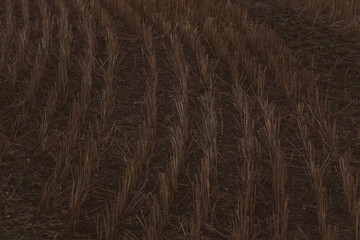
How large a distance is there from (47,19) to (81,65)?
33.2 inches

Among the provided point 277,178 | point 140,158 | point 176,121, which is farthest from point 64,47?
point 277,178

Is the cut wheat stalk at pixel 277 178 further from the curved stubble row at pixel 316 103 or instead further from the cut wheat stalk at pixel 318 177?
the curved stubble row at pixel 316 103

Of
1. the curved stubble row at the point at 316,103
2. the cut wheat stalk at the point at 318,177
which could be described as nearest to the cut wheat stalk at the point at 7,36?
the curved stubble row at the point at 316,103

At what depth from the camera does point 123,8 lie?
5117 millimetres

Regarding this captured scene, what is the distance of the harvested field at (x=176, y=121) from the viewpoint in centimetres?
257

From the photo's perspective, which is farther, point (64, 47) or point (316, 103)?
point (64, 47)

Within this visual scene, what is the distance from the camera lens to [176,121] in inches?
136

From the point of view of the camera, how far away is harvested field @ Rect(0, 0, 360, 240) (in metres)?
2.57

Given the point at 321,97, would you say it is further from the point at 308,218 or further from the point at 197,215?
the point at 197,215

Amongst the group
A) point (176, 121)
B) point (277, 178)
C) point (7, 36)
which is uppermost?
point (277, 178)

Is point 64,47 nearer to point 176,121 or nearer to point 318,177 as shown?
point 176,121

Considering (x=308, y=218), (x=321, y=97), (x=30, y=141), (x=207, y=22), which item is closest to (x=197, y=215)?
(x=308, y=218)

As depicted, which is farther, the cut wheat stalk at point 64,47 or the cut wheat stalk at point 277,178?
the cut wheat stalk at point 64,47

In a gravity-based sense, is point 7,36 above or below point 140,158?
below
